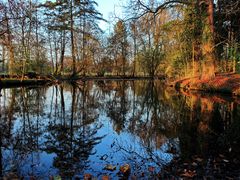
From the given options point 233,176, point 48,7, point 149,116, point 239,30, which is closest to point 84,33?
point 48,7

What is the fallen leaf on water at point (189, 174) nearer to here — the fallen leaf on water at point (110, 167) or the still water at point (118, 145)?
the still water at point (118, 145)

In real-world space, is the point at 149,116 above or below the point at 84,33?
below

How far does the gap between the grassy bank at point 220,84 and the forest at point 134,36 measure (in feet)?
2.15

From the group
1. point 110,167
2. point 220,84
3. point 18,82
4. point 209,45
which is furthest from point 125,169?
point 18,82

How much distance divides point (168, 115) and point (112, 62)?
43284 millimetres

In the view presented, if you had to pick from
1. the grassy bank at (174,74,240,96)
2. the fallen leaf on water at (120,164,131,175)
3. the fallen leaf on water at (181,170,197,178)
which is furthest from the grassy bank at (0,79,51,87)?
the fallen leaf on water at (181,170,197,178)

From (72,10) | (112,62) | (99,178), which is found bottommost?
(99,178)

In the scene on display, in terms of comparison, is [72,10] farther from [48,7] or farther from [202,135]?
[202,135]

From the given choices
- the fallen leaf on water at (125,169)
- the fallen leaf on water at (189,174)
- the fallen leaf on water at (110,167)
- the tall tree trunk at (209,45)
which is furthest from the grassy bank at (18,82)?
the fallen leaf on water at (189,174)

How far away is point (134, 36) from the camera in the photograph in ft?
90.5

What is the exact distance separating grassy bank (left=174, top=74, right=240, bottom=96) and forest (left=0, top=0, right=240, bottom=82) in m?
0.66

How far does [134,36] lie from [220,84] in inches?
507

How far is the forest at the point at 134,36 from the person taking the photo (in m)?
15.9

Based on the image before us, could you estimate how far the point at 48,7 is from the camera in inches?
1374
